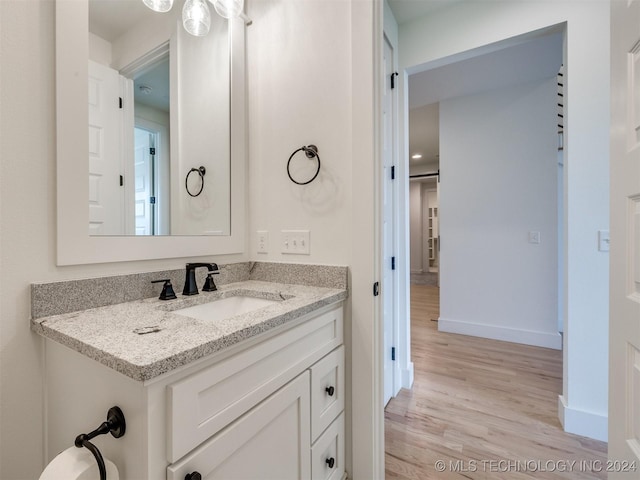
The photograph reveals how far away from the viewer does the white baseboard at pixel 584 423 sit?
62.8 inches

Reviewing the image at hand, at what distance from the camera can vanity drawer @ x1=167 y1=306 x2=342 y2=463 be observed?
0.59m

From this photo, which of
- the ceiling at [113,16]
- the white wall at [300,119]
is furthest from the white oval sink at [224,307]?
the ceiling at [113,16]

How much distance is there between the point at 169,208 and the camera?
1.24m

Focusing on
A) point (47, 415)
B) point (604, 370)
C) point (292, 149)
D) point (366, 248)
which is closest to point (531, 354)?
point (604, 370)

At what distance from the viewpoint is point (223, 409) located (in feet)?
2.25

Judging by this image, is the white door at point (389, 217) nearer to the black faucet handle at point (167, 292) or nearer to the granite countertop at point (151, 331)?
the granite countertop at point (151, 331)

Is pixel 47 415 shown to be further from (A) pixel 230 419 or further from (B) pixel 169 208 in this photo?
(B) pixel 169 208

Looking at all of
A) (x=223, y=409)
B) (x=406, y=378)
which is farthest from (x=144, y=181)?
(x=406, y=378)

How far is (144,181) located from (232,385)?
89cm

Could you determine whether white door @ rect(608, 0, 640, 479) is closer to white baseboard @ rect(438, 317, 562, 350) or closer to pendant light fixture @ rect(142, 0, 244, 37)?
pendant light fixture @ rect(142, 0, 244, 37)

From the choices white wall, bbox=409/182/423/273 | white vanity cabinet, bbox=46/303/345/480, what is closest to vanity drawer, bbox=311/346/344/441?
white vanity cabinet, bbox=46/303/345/480

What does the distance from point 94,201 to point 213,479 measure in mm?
912

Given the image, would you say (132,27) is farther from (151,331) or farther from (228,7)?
(151,331)

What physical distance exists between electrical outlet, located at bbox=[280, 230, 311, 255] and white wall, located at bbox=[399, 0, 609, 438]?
5.04 feet
